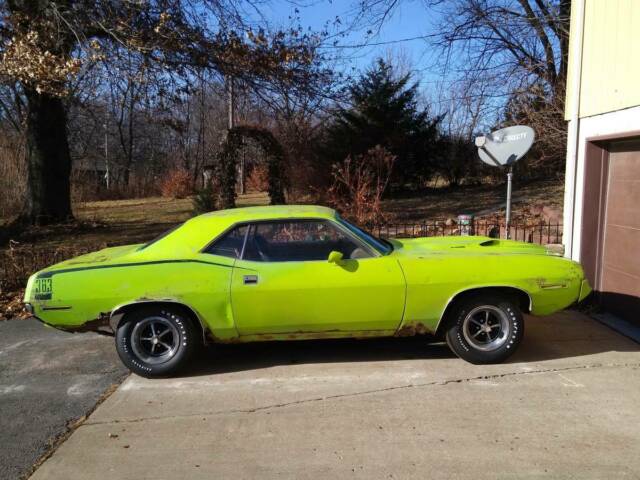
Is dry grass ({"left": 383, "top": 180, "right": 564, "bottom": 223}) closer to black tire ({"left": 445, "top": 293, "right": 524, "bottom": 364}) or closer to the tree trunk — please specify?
the tree trunk

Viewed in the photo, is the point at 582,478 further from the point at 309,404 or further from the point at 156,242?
the point at 156,242

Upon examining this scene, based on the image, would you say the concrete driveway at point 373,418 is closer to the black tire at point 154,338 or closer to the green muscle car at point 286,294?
the black tire at point 154,338

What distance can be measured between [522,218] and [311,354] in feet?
28.3

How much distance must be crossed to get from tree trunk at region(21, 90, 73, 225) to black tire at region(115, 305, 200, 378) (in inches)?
389

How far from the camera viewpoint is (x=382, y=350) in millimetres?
5047

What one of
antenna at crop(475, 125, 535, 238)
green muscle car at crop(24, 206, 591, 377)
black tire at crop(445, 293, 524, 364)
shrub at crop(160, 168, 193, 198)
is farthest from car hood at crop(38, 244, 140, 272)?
shrub at crop(160, 168, 193, 198)

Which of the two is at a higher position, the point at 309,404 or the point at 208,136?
the point at 208,136

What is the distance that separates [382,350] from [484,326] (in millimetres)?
991

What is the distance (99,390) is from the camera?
4348mm

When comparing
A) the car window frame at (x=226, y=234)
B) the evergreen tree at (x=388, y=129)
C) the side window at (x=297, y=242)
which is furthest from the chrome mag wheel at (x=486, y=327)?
the evergreen tree at (x=388, y=129)

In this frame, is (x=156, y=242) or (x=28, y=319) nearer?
(x=156, y=242)

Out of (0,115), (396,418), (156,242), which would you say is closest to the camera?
(396,418)

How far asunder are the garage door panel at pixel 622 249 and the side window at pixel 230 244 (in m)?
4.07

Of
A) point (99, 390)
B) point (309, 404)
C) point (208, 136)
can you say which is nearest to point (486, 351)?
point (309, 404)
